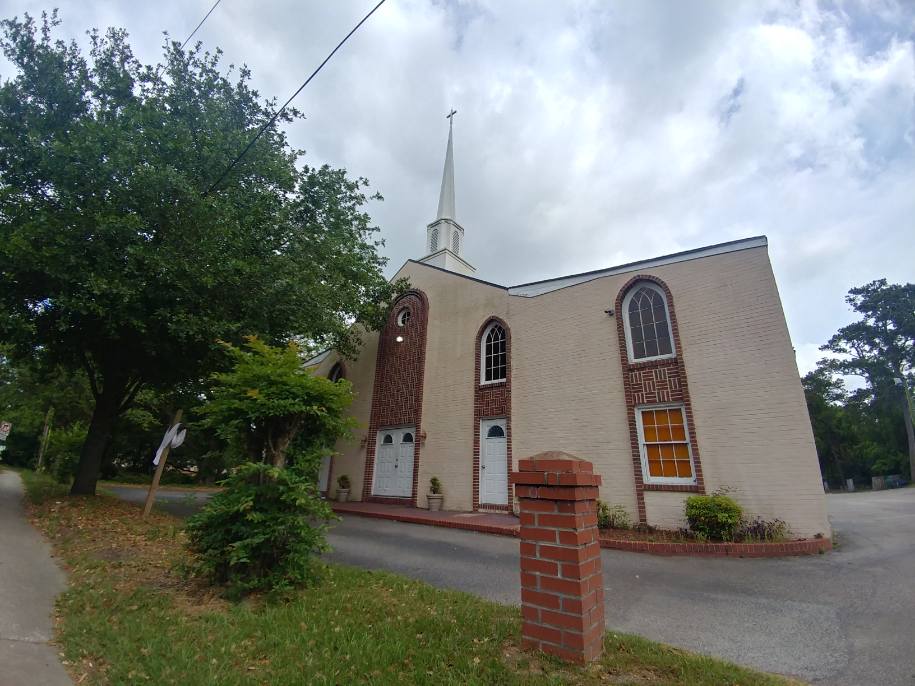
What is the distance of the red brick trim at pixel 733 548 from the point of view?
715 cm

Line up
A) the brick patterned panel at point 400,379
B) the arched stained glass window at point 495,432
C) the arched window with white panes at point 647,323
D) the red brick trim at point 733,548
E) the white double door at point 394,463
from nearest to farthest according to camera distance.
A: the red brick trim at point 733,548 < the arched window with white panes at point 647,323 < the arched stained glass window at point 495,432 < the white double door at point 394,463 < the brick patterned panel at point 400,379

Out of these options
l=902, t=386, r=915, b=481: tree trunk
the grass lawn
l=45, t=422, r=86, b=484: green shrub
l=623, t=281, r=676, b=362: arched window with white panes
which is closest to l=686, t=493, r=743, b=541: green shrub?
l=623, t=281, r=676, b=362: arched window with white panes

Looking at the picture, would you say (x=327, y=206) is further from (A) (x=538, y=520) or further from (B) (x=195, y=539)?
(A) (x=538, y=520)

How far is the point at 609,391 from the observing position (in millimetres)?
10469

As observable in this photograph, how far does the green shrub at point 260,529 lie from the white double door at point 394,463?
9.16 m

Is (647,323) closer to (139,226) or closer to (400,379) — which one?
(400,379)

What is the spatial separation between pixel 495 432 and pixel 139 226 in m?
9.43

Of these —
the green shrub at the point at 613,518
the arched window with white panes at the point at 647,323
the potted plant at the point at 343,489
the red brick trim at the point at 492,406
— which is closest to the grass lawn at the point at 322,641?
the green shrub at the point at 613,518

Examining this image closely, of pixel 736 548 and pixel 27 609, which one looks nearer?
pixel 27 609

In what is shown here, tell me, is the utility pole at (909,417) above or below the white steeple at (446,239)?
below

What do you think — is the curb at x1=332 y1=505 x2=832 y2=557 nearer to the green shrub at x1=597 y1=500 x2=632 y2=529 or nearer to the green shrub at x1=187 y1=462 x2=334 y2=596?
the green shrub at x1=597 y1=500 x2=632 y2=529

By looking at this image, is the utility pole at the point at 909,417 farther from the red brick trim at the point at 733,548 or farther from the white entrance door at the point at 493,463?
the white entrance door at the point at 493,463

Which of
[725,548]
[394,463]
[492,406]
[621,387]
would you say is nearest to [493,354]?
[492,406]

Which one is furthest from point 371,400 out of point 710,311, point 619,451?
point 710,311
